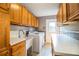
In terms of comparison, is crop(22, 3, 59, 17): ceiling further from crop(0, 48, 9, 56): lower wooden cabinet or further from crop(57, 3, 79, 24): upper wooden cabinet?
crop(0, 48, 9, 56): lower wooden cabinet

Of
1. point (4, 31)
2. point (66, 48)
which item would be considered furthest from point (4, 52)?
point (66, 48)

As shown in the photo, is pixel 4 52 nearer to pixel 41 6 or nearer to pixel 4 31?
pixel 4 31

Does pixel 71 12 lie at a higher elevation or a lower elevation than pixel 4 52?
higher

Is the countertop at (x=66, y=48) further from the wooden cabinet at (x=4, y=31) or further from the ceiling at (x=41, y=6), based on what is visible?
the ceiling at (x=41, y=6)

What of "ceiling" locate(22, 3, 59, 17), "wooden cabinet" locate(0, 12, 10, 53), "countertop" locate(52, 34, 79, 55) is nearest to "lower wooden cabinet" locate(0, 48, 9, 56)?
"wooden cabinet" locate(0, 12, 10, 53)

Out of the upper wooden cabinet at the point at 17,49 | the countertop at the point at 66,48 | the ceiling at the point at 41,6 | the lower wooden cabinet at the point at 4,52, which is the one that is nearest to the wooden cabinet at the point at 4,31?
the lower wooden cabinet at the point at 4,52

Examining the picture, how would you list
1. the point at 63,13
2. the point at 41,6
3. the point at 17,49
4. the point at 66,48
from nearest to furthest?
1. the point at 66,48
2. the point at 17,49
3. the point at 63,13
4. the point at 41,6

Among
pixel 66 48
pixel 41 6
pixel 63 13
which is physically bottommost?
pixel 66 48

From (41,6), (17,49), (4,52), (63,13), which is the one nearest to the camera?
(4,52)

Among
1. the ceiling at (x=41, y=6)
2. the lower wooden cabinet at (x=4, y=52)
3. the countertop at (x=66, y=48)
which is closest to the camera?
the countertop at (x=66, y=48)

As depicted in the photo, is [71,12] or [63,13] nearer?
[71,12]

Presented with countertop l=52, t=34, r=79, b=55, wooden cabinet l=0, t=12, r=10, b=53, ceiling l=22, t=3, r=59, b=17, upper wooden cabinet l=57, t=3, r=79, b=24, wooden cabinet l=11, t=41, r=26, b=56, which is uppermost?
ceiling l=22, t=3, r=59, b=17

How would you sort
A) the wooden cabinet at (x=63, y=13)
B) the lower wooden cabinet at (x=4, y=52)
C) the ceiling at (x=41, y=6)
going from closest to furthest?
the lower wooden cabinet at (x=4, y=52), the wooden cabinet at (x=63, y=13), the ceiling at (x=41, y=6)

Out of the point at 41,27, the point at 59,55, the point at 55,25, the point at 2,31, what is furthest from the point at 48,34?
the point at 59,55
